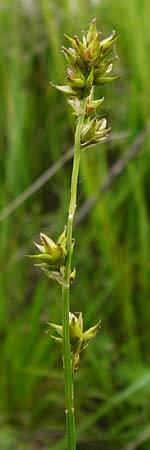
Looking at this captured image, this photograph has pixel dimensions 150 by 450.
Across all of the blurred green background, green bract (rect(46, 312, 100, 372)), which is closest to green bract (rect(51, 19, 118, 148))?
green bract (rect(46, 312, 100, 372))

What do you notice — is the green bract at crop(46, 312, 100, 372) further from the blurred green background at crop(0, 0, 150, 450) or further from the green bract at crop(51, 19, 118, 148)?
the blurred green background at crop(0, 0, 150, 450)

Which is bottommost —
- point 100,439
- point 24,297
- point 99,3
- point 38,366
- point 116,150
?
point 100,439

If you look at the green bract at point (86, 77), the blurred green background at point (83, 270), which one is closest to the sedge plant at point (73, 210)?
the green bract at point (86, 77)

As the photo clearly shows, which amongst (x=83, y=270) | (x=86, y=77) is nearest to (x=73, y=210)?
(x=86, y=77)

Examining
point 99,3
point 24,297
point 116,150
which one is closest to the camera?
point 24,297

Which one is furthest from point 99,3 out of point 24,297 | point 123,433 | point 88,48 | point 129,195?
point 88,48

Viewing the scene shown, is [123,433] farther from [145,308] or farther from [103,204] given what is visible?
[103,204]

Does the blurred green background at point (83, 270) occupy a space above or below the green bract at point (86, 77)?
below

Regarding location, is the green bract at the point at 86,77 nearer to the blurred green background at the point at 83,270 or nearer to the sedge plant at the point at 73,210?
the sedge plant at the point at 73,210

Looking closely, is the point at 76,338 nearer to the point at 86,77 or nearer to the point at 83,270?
the point at 86,77
